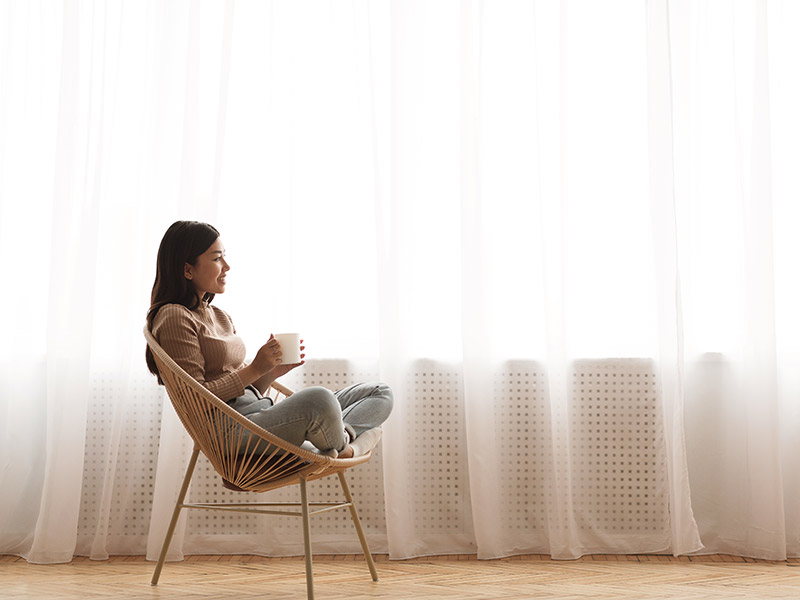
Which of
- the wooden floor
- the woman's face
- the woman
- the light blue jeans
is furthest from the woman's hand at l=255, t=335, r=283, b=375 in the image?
the wooden floor

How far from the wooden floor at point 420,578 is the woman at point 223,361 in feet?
1.78

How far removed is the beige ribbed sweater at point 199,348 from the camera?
88.9 inches

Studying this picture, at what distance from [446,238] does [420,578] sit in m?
1.17

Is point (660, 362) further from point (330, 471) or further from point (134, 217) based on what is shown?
point (134, 217)

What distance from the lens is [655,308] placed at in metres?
2.90

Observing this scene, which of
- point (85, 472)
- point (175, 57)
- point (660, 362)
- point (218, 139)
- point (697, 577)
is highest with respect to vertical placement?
point (175, 57)

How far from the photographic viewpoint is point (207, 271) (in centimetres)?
239

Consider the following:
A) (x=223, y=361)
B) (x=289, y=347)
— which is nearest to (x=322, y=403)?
(x=289, y=347)

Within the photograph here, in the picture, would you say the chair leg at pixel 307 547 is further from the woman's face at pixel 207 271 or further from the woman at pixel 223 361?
the woman's face at pixel 207 271

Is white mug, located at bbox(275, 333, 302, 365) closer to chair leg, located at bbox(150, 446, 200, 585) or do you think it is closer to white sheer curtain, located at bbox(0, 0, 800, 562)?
chair leg, located at bbox(150, 446, 200, 585)

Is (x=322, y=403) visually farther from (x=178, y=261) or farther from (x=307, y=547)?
(x=178, y=261)

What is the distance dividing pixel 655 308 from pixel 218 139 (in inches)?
65.2

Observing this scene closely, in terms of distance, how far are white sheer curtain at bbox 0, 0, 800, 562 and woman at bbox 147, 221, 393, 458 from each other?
509mm

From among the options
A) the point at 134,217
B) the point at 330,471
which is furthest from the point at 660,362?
the point at 134,217
